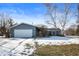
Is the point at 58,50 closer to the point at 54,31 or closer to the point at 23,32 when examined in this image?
the point at 54,31

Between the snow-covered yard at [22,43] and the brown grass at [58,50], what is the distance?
6 centimetres

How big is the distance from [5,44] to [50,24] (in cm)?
73

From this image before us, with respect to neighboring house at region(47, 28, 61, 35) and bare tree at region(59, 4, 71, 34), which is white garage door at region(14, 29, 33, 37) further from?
bare tree at region(59, 4, 71, 34)

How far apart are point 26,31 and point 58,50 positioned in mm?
551

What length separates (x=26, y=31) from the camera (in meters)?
4.39

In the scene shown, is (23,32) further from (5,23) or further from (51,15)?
(51,15)

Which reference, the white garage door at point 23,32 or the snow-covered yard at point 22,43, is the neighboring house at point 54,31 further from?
the white garage door at point 23,32

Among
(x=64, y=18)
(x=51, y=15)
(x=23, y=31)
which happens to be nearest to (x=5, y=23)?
(x=23, y=31)

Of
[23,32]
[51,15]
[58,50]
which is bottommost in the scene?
[58,50]

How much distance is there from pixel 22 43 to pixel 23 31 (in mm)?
179

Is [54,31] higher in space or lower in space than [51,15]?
lower

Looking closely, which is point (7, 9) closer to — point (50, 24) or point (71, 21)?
point (50, 24)

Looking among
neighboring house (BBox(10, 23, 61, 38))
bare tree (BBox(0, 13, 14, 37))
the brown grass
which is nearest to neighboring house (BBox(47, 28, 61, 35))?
neighboring house (BBox(10, 23, 61, 38))

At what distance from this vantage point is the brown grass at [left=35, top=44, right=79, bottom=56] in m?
4.33
